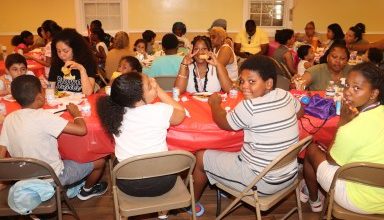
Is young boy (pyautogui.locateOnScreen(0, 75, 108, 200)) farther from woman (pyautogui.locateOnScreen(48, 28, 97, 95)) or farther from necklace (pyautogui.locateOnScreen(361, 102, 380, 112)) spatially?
necklace (pyautogui.locateOnScreen(361, 102, 380, 112))

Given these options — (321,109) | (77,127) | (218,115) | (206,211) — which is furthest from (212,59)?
(77,127)

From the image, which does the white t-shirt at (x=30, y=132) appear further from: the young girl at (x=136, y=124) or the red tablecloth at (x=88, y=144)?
the young girl at (x=136, y=124)

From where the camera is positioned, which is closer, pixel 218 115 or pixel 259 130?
pixel 259 130

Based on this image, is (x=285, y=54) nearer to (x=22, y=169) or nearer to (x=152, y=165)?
(x=152, y=165)

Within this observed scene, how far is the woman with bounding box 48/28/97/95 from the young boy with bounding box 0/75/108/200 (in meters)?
0.87

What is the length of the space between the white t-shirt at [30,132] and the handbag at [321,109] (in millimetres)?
1813

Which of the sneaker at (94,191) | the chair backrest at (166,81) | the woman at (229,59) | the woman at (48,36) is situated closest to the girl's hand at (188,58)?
the chair backrest at (166,81)

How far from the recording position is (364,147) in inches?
80.4

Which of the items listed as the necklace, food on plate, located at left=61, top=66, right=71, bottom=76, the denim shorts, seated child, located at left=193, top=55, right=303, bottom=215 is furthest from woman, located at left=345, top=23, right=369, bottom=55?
the denim shorts

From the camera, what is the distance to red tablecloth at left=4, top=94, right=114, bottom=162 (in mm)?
2500

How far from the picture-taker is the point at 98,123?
8.23 ft

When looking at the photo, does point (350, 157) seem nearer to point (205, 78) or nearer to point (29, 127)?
point (205, 78)

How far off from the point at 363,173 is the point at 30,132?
6.62 feet

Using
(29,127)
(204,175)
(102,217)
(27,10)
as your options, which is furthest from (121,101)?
(27,10)
